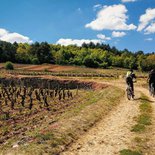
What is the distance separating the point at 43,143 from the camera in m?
14.0

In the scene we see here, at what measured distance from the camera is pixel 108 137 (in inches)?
612

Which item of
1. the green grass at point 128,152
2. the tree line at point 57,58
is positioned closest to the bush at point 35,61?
the tree line at point 57,58

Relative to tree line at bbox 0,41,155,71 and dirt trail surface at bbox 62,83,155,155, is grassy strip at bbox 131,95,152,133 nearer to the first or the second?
dirt trail surface at bbox 62,83,155,155

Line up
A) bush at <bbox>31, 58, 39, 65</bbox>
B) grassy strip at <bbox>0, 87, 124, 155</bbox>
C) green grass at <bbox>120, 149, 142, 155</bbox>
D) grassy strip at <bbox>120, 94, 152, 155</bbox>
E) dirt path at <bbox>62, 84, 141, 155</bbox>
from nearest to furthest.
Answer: green grass at <bbox>120, 149, 142, 155</bbox> < grassy strip at <bbox>0, 87, 124, 155</bbox> < grassy strip at <bbox>120, 94, 152, 155</bbox> < dirt path at <bbox>62, 84, 141, 155</bbox> < bush at <bbox>31, 58, 39, 65</bbox>

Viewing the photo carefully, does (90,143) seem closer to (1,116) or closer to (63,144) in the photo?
(63,144)

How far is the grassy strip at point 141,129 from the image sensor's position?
43.7 ft

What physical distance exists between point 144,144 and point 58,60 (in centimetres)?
15563

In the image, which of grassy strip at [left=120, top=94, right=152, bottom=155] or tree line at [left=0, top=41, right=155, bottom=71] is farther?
tree line at [left=0, top=41, right=155, bottom=71]

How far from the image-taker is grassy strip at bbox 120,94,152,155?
43.7 feet

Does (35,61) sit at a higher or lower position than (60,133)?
higher

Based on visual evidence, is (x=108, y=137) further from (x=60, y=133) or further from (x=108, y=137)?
(x=60, y=133)

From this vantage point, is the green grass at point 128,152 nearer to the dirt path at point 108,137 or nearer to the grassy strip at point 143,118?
the dirt path at point 108,137

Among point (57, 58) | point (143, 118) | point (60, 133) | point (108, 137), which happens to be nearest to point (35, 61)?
point (57, 58)

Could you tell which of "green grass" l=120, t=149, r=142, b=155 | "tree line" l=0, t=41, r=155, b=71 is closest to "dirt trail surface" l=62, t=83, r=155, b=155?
"green grass" l=120, t=149, r=142, b=155
